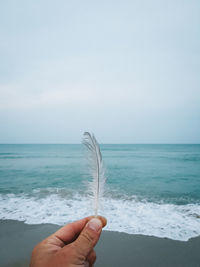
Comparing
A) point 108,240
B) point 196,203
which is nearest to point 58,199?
point 108,240

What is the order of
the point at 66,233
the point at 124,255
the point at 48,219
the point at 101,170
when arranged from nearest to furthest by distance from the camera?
the point at 66,233
the point at 101,170
the point at 124,255
the point at 48,219

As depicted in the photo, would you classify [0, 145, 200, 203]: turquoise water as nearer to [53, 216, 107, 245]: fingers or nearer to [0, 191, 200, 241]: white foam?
[53, 216, 107, 245]: fingers

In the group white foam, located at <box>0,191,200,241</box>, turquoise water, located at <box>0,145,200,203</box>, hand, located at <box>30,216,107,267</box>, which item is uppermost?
hand, located at <box>30,216,107,267</box>

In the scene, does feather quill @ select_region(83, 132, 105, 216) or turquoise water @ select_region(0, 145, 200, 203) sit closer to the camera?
feather quill @ select_region(83, 132, 105, 216)

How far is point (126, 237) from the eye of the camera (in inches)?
171

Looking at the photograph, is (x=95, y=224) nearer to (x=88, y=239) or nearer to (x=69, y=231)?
(x=88, y=239)

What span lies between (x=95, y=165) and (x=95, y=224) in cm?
60

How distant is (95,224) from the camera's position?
1.71 meters

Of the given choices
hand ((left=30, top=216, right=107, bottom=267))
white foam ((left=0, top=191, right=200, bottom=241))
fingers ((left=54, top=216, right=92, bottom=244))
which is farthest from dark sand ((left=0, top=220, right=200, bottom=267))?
hand ((left=30, top=216, right=107, bottom=267))

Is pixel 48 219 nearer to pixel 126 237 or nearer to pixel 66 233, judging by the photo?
pixel 126 237

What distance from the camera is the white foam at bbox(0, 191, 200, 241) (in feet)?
15.8

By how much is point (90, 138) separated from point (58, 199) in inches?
265

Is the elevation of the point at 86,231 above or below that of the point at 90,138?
below

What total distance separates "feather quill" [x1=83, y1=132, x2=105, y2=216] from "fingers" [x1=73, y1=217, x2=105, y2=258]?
252 millimetres
